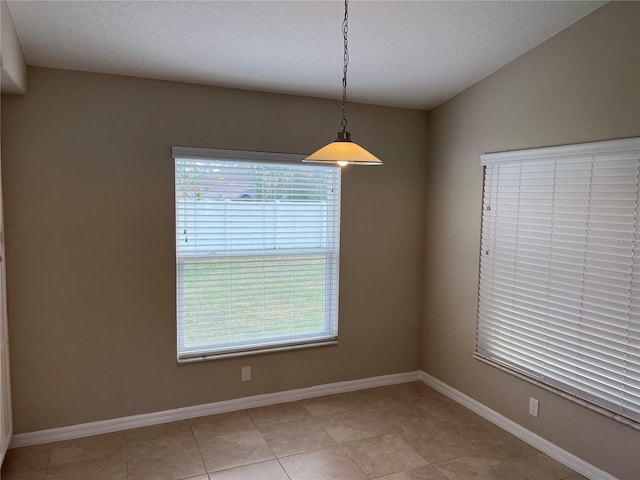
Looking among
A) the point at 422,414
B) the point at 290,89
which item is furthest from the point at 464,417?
the point at 290,89

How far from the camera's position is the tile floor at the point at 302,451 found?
2746 millimetres

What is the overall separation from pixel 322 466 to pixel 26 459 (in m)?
1.80

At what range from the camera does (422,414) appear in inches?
140

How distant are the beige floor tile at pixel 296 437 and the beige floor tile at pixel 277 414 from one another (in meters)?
0.06

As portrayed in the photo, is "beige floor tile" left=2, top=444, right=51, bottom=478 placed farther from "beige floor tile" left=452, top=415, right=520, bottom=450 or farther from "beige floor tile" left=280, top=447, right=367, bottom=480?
"beige floor tile" left=452, top=415, right=520, bottom=450

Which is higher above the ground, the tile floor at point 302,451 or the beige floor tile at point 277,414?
the beige floor tile at point 277,414

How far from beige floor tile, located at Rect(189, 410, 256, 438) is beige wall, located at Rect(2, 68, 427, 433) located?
0.14m

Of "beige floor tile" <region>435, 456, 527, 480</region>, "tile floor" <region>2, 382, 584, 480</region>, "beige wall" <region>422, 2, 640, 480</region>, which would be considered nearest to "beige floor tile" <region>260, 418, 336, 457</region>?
"tile floor" <region>2, 382, 584, 480</region>

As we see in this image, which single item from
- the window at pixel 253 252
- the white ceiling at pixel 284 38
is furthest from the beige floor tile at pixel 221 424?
the white ceiling at pixel 284 38

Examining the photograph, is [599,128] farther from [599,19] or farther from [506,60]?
[506,60]

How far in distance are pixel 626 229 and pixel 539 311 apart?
30.6 inches

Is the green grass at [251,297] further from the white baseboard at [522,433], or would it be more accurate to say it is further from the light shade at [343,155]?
the light shade at [343,155]

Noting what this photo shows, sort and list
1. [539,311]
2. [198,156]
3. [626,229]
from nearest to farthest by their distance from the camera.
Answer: [626,229], [539,311], [198,156]

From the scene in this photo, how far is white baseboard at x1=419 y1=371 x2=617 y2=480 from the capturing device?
275cm
